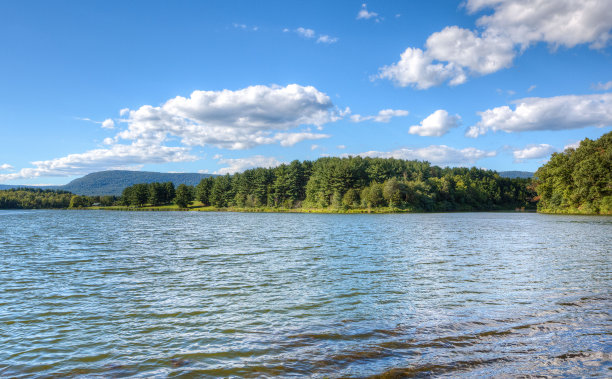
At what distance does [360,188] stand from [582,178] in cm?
7035

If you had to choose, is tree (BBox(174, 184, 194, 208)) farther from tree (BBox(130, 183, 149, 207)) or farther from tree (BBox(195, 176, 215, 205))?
tree (BBox(130, 183, 149, 207))

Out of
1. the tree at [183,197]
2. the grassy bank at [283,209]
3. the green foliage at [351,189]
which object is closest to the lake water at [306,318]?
the grassy bank at [283,209]

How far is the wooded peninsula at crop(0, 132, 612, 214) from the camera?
90.6 meters

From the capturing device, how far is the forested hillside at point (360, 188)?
134m

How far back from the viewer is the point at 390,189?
417 feet

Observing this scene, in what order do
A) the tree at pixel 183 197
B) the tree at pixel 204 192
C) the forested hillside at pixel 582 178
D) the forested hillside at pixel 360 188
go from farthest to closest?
1. the tree at pixel 204 192
2. the tree at pixel 183 197
3. the forested hillside at pixel 360 188
4. the forested hillside at pixel 582 178

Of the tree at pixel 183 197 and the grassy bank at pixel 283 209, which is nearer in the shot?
the grassy bank at pixel 283 209

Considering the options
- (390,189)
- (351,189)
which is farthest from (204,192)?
(390,189)

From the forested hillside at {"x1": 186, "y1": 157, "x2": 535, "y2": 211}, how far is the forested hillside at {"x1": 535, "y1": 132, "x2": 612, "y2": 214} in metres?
42.1

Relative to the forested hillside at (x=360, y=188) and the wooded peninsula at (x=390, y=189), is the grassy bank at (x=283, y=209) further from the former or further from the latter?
the forested hillside at (x=360, y=188)

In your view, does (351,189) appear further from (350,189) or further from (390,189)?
(390,189)

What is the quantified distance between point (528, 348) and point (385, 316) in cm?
398

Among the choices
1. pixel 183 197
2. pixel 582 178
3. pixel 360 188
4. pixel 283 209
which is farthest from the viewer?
pixel 183 197

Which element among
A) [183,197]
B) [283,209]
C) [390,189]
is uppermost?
[390,189]
